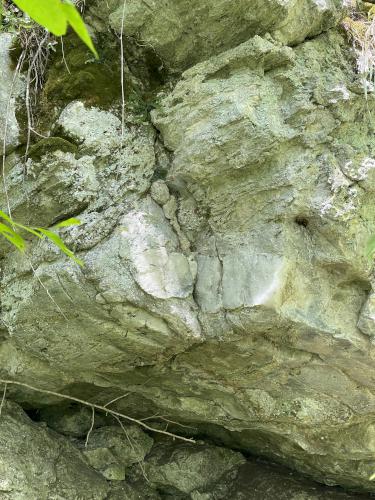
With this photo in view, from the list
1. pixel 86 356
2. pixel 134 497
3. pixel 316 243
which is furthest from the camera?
pixel 134 497

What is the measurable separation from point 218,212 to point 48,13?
4.07ft

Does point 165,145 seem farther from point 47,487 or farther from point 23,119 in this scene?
point 47,487

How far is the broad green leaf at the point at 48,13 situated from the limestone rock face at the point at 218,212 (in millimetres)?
1115

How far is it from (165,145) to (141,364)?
28.9 inches

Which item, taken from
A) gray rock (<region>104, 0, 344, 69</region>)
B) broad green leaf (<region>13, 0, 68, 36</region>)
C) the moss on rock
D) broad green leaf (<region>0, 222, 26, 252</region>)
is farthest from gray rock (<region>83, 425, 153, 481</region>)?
broad green leaf (<region>13, 0, 68, 36</region>)

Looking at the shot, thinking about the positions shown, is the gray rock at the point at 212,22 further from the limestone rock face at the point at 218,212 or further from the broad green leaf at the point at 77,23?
the broad green leaf at the point at 77,23

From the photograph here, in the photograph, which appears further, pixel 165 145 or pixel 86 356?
pixel 86 356

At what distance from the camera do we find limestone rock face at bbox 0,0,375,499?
61.4 inches

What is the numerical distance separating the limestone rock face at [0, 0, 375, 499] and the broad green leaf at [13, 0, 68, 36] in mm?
1115

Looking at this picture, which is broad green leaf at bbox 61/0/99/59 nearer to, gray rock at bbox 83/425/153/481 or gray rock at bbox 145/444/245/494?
gray rock at bbox 83/425/153/481

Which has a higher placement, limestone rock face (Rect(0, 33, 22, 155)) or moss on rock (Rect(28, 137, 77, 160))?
limestone rock face (Rect(0, 33, 22, 155))

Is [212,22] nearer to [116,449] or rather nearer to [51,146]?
[51,146]

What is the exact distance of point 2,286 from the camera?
1.85 meters

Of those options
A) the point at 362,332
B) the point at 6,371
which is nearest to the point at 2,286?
the point at 6,371
